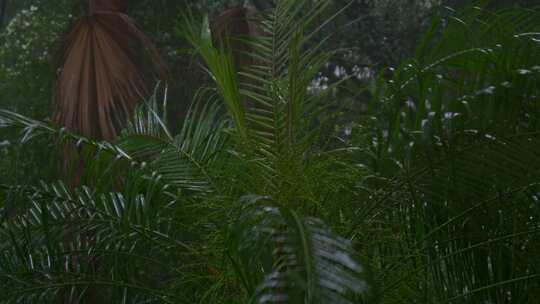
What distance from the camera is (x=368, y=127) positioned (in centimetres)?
261

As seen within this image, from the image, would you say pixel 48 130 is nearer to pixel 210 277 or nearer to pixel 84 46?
pixel 210 277

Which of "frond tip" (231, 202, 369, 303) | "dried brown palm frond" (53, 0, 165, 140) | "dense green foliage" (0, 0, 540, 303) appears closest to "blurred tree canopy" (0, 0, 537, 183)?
"dried brown palm frond" (53, 0, 165, 140)

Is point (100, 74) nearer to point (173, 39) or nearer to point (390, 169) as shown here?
point (390, 169)

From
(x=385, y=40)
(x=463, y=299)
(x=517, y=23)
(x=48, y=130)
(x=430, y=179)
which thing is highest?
(x=385, y=40)

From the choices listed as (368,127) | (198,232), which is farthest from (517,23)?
(198,232)

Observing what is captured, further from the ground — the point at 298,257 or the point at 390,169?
the point at 390,169

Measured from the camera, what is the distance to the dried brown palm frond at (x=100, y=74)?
4.11 m

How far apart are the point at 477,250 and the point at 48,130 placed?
127cm

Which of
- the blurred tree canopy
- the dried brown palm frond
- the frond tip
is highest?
the blurred tree canopy

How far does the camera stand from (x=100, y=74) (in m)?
4.17

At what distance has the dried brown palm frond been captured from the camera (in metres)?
4.11

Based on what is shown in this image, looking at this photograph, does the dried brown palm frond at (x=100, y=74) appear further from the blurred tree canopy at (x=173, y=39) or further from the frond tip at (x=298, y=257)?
the blurred tree canopy at (x=173, y=39)

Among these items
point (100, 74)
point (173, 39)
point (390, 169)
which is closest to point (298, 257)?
point (390, 169)

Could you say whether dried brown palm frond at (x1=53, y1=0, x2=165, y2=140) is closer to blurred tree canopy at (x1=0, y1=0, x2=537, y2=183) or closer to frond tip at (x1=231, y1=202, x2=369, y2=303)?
frond tip at (x1=231, y1=202, x2=369, y2=303)
